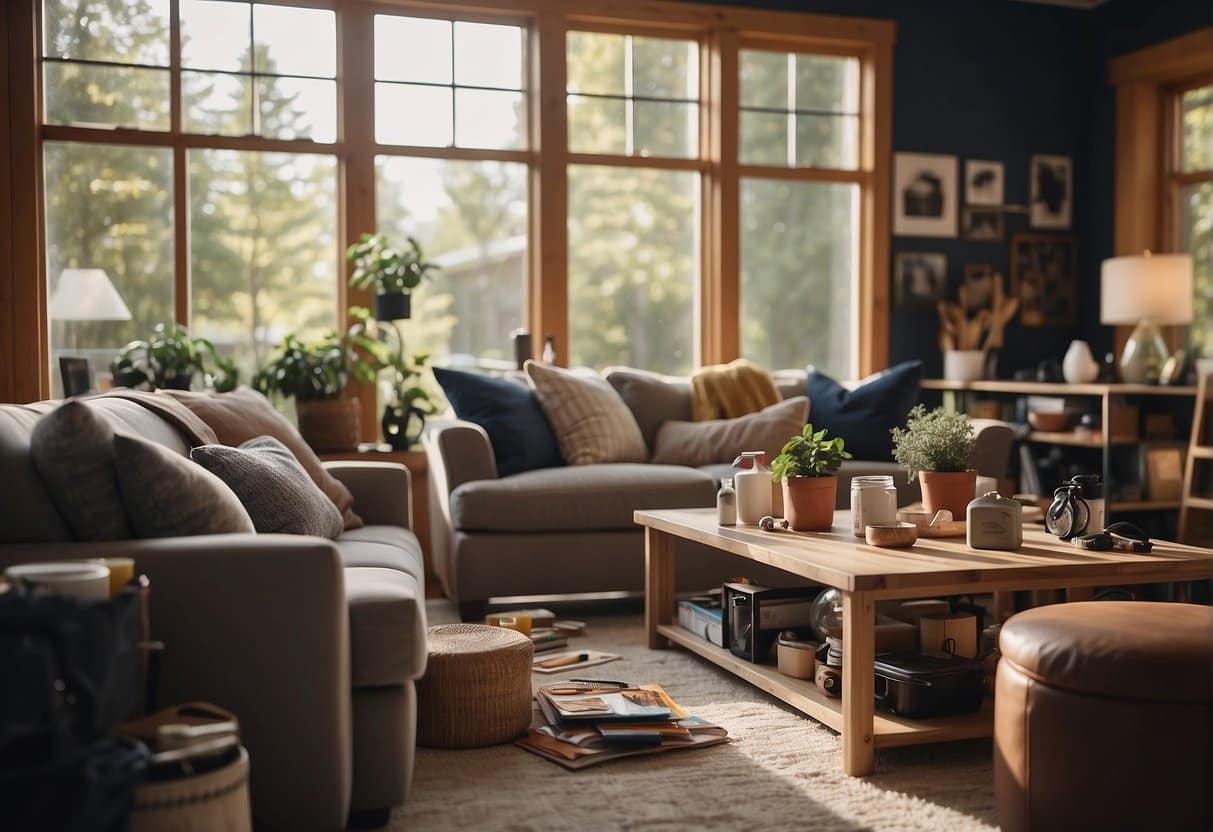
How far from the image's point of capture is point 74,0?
17.1 feet

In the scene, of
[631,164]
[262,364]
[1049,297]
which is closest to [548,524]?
[262,364]

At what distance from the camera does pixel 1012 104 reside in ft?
21.6

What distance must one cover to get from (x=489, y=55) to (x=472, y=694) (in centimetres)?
378

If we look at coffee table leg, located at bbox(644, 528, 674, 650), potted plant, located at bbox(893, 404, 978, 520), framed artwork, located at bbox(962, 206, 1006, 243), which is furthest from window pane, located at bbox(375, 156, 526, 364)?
potted plant, located at bbox(893, 404, 978, 520)

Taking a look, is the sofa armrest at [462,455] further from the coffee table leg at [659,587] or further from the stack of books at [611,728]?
the stack of books at [611,728]

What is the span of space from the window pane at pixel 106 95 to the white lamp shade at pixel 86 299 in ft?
2.37

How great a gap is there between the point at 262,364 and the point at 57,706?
399 cm

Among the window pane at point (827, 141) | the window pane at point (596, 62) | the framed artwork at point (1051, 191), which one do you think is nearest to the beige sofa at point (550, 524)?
the window pane at point (596, 62)

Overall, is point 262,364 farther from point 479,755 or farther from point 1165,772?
point 1165,772

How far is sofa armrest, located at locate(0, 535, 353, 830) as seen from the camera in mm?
2217

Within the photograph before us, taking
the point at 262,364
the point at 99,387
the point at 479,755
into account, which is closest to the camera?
the point at 479,755

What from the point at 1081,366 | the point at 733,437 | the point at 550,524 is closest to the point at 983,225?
the point at 1081,366

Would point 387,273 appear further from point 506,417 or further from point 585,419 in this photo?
point 585,419

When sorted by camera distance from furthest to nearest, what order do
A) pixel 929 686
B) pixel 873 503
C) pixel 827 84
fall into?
pixel 827 84
pixel 873 503
pixel 929 686
